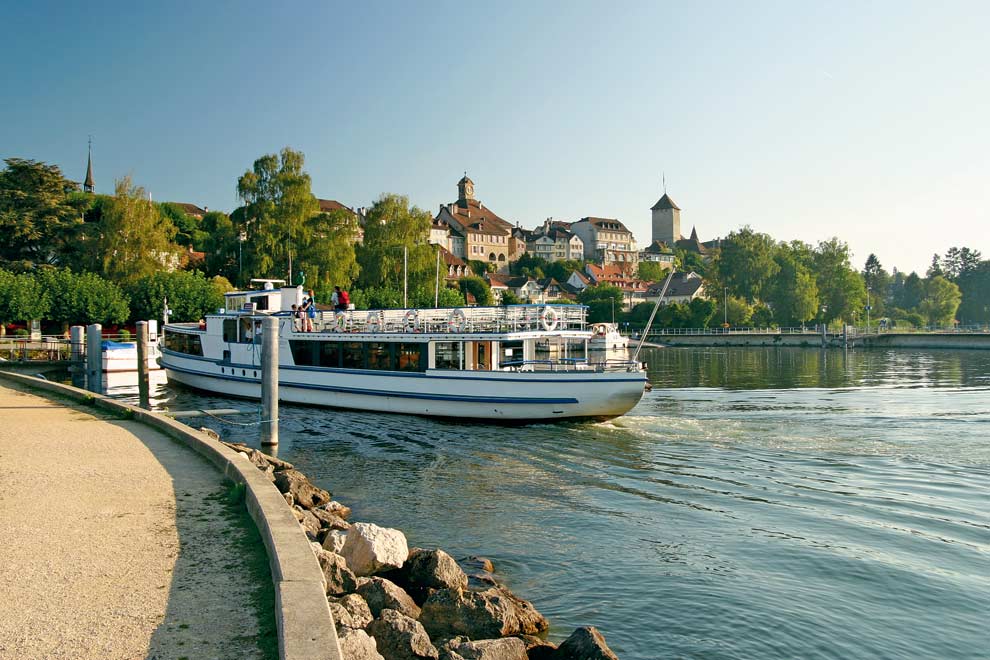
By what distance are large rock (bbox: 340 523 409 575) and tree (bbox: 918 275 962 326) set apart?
147 metres

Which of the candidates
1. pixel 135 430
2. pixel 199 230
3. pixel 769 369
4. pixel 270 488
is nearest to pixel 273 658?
pixel 270 488

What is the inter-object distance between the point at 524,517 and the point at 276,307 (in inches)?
843

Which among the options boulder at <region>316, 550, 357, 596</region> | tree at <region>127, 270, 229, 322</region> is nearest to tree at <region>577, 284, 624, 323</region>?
tree at <region>127, 270, 229, 322</region>

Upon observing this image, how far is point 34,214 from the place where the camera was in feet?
213

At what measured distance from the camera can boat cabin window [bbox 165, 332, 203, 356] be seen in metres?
34.8

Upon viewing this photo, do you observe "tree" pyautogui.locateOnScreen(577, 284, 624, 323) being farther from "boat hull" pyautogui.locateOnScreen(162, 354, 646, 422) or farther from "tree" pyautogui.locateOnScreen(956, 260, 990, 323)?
"boat hull" pyautogui.locateOnScreen(162, 354, 646, 422)

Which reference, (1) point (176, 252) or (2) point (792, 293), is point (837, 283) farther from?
(1) point (176, 252)

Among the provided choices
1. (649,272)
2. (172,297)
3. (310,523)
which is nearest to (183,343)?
(172,297)

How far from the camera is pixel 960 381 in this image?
4031cm

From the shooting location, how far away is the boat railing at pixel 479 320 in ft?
86.1

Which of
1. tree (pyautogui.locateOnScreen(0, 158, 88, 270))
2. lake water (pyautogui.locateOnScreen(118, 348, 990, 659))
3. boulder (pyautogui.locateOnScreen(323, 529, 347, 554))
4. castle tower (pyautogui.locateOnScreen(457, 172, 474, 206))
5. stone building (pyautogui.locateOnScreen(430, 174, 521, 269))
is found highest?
castle tower (pyautogui.locateOnScreen(457, 172, 474, 206))

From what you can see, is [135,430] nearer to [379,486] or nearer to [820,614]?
[379,486]

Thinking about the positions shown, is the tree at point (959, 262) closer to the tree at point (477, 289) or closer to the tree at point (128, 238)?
the tree at point (477, 289)

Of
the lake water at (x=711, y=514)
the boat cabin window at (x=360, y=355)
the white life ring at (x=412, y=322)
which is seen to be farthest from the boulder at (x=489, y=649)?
the white life ring at (x=412, y=322)
